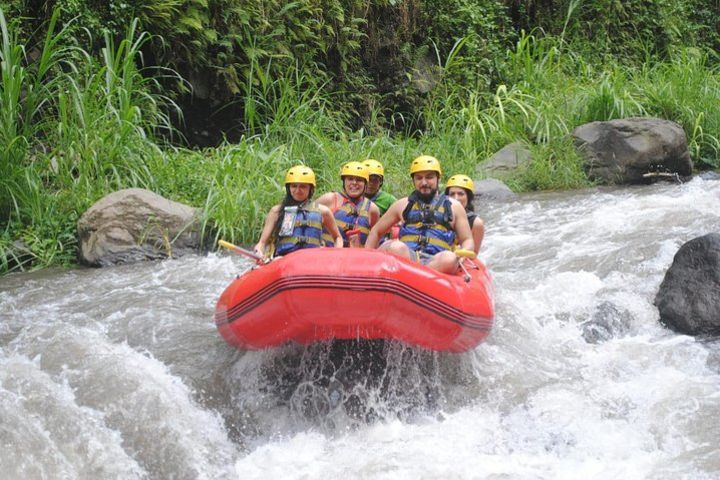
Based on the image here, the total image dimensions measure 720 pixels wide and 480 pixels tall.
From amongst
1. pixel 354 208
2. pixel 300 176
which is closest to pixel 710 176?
pixel 354 208

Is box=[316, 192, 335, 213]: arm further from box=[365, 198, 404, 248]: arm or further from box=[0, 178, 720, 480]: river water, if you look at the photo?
box=[0, 178, 720, 480]: river water

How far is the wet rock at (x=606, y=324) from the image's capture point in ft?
15.7

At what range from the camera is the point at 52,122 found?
22.0 ft

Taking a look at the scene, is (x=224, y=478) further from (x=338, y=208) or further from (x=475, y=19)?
(x=475, y=19)

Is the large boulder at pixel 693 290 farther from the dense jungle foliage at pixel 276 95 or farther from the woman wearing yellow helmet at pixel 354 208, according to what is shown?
the dense jungle foliage at pixel 276 95

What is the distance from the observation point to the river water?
3514mm

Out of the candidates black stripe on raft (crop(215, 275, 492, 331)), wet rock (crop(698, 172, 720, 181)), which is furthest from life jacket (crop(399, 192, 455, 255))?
wet rock (crop(698, 172, 720, 181))

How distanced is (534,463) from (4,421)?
2.17 metres

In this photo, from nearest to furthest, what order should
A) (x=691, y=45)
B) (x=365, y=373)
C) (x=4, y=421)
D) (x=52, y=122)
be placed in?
(x=4, y=421) → (x=365, y=373) → (x=52, y=122) → (x=691, y=45)

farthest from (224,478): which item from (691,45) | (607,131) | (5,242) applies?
(691,45)

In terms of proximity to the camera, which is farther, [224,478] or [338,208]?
[338,208]

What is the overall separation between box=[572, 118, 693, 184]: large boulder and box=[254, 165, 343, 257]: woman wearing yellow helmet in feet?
14.4

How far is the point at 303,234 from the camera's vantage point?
16.2 feet

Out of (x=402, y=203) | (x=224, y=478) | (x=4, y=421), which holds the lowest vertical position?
(x=224, y=478)
